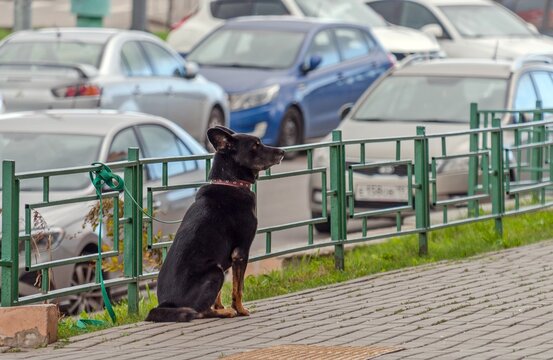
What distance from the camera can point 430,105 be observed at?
58.1 ft

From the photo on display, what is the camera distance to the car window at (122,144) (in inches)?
512

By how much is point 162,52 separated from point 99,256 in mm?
11461

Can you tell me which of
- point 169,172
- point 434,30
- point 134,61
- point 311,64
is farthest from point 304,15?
point 169,172

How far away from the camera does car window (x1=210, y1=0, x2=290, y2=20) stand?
28750 millimetres

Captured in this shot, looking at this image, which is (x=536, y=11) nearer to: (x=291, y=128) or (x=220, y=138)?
(x=291, y=128)

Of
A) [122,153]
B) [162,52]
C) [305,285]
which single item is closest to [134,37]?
[162,52]

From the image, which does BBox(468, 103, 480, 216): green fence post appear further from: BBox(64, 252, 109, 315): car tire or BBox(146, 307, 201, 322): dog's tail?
BBox(146, 307, 201, 322): dog's tail

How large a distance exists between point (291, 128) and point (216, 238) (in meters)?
13.2

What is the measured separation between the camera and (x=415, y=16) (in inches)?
1195

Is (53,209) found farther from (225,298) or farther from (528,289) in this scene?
(528,289)

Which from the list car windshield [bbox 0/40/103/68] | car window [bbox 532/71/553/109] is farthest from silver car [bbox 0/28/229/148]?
car window [bbox 532/71/553/109]

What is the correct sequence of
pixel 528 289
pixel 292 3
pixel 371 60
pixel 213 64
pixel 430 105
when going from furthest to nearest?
pixel 292 3 → pixel 371 60 → pixel 213 64 → pixel 430 105 → pixel 528 289

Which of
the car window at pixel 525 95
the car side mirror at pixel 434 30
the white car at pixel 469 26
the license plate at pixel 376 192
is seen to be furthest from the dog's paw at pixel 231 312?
the car side mirror at pixel 434 30

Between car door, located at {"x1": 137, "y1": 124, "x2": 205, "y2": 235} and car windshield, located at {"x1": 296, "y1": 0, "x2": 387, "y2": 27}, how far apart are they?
15.2 m
